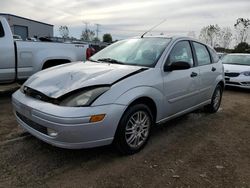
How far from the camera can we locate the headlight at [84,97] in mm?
3104

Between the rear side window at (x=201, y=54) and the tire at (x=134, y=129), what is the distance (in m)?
1.89

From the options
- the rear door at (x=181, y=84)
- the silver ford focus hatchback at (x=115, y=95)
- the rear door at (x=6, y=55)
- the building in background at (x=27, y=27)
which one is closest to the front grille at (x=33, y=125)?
the silver ford focus hatchback at (x=115, y=95)

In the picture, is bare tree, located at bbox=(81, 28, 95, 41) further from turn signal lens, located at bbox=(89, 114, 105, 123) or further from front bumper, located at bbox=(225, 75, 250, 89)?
turn signal lens, located at bbox=(89, 114, 105, 123)

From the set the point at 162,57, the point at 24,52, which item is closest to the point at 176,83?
the point at 162,57

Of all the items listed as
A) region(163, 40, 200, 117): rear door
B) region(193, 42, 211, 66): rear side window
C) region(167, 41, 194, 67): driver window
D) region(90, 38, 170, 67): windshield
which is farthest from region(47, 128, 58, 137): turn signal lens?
region(193, 42, 211, 66): rear side window

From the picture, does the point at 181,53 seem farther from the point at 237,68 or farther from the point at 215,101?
the point at 237,68

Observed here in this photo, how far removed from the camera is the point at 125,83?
3398 millimetres

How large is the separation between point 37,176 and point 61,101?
0.87 meters

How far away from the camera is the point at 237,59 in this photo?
10750mm

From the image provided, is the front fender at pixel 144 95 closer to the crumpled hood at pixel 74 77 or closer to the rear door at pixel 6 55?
the crumpled hood at pixel 74 77

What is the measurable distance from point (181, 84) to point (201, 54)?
1258 mm

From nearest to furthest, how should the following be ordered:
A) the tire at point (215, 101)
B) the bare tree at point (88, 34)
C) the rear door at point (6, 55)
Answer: the tire at point (215, 101)
the rear door at point (6, 55)
the bare tree at point (88, 34)

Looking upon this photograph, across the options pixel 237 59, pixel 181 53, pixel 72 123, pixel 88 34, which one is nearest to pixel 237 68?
pixel 237 59

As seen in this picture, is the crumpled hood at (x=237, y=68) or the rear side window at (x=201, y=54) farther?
the crumpled hood at (x=237, y=68)
